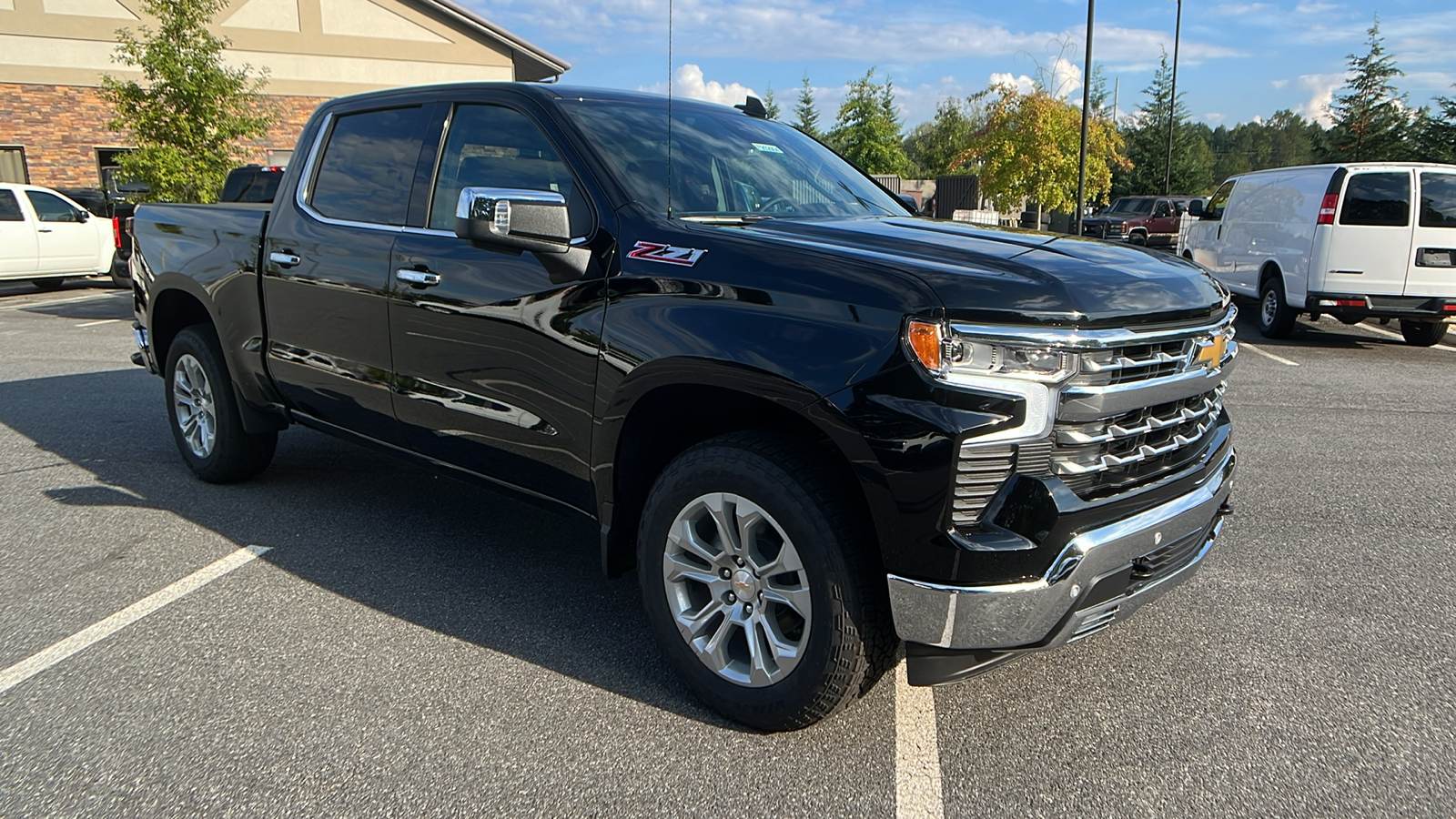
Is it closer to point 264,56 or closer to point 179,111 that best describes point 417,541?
point 179,111

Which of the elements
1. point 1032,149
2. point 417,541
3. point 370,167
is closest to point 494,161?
point 370,167

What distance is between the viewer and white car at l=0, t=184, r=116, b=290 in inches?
598

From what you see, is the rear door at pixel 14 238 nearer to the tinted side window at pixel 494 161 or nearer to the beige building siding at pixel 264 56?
the beige building siding at pixel 264 56

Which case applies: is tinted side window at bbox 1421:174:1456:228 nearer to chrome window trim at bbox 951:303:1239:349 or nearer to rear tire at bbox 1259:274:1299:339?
rear tire at bbox 1259:274:1299:339

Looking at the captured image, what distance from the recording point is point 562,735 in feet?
9.55

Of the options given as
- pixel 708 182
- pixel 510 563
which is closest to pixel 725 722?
pixel 510 563

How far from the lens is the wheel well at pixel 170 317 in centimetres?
529

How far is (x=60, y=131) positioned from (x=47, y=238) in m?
9.32

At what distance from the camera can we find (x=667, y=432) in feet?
10.7

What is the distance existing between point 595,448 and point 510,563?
1.26 meters

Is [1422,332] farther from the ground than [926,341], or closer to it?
closer to it

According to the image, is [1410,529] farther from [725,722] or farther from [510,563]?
[510,563]

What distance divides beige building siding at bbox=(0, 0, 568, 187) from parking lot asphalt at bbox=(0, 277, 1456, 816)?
19.9 metres

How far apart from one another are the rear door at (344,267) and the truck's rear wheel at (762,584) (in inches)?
62.4
